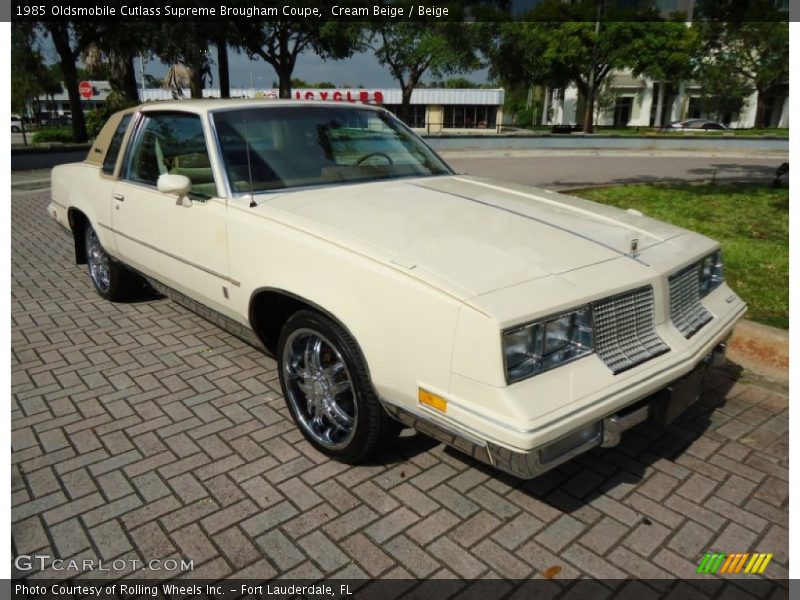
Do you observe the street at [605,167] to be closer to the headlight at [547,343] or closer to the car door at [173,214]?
the car door at [173,214]

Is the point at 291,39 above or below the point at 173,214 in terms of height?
above

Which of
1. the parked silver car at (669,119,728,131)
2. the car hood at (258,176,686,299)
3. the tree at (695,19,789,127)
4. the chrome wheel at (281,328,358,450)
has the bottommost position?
the chrome wheel at (281,328,358,450)

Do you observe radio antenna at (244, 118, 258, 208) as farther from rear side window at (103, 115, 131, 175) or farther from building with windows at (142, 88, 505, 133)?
building with windows at (142, 88, 505, 133)

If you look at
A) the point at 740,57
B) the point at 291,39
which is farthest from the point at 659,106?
the point at 291,39

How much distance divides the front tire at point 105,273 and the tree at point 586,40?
130ft

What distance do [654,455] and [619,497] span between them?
1.54ft

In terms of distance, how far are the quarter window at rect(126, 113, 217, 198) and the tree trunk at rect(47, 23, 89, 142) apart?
72.5 ft

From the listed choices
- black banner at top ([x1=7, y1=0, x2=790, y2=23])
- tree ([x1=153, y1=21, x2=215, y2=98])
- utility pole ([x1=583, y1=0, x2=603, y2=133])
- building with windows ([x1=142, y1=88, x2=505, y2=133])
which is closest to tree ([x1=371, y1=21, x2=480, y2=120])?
black banner at top ([x1=7, y1=0, x2=790, y2=23])

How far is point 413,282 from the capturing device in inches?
97.5

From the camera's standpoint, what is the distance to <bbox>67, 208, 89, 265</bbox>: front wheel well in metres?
5.65

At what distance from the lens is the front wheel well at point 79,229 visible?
5652 millimetres

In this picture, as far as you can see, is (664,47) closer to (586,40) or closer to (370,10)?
(586,40)

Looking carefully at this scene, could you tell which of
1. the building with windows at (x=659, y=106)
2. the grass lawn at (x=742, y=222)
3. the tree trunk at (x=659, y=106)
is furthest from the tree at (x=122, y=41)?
the tree trunk at (x=659, y=106)

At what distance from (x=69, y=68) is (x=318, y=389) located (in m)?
26.0
